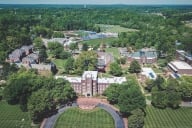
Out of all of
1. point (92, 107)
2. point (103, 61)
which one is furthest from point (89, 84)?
point (103, 61)

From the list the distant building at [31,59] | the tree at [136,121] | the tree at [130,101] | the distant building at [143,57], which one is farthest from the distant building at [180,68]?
the distant building at [31,59]

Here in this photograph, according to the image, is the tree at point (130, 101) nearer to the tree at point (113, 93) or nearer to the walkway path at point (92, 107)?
the walkway path at point (92, 107)

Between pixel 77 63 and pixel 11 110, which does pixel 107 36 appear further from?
pixel 11 110

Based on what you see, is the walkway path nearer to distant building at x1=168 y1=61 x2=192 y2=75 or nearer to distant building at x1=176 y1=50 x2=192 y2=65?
distant building at x1=168 y1=61 x2=192 y2=75

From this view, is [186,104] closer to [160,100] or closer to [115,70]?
[160,100]

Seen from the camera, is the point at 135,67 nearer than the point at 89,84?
No

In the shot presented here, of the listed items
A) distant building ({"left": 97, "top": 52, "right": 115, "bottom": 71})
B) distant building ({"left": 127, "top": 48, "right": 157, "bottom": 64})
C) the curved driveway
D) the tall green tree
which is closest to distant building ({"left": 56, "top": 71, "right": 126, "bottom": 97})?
the curved driveway
